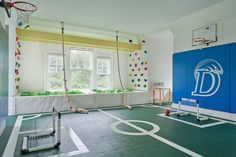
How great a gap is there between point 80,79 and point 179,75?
452 cm

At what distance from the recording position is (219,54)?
4.98 meters

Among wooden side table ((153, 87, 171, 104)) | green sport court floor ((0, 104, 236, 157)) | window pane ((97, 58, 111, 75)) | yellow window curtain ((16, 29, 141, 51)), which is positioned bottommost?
green sport court floor ((0, 104, 236, 157))

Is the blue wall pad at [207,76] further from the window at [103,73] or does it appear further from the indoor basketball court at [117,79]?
the window at [103,73]

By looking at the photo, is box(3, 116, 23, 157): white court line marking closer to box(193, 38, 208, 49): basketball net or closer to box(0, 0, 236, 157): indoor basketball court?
box(0, 0, 236, 157): indoor basketball court

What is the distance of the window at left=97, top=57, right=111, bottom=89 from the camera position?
8289 mm

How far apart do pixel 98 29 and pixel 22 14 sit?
3.19 meters

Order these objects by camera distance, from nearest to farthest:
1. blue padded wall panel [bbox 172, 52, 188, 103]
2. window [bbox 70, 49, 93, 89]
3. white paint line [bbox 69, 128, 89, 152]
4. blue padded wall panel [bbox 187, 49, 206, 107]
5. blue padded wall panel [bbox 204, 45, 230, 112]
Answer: white paint line [bbox 69, 128, 89, 152] → blue padded wall panel [bbox 204, 45, 230, 112] → blue padded wall panel [bbox 187, 49, 206, 107] → blue padded wall panel [bbox 172, 52, 188, 103] → window [bbox 70, 49, 93, 89]

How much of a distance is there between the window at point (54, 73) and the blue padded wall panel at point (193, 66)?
17.9 feet

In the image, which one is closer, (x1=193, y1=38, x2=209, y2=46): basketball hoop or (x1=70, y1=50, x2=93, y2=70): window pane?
(x1=193, y1=38, x2=209, y2=46): basketball hoop

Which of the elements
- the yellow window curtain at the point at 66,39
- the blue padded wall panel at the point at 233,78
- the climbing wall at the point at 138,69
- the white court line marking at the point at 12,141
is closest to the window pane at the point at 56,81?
the yellow window curtain at the point at 66,39

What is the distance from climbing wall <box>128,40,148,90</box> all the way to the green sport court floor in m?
3.28

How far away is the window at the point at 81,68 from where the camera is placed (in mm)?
7664

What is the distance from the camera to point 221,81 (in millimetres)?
4953

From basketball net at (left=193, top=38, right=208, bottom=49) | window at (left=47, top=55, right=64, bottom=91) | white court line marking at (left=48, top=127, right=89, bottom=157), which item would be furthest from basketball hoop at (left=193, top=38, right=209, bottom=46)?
window at (left=47, top=55, right=64, bottom=91)
